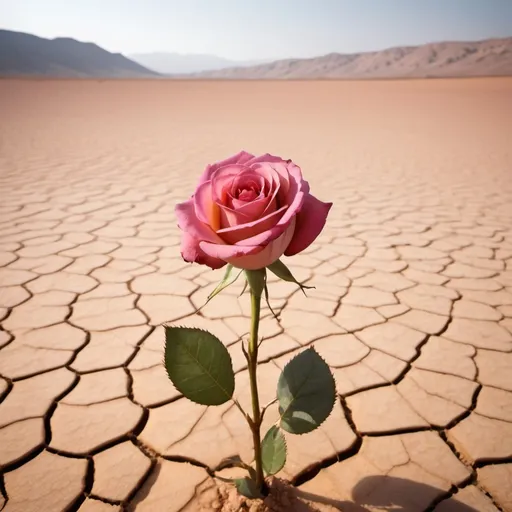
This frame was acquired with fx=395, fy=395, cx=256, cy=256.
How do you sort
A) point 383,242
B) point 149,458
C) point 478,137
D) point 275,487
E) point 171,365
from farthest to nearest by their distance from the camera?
point 478,137
point 383,242
point 149,458
point 275,487
point 171,365

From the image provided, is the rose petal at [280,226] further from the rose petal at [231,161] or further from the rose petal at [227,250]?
the rose petal at [231,161]

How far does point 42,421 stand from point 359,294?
4.41ft

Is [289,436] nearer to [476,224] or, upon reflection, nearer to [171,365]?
[171,365]

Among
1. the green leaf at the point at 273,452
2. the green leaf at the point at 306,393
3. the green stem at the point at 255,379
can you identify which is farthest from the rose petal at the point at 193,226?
the green leaf at the point at 273,452

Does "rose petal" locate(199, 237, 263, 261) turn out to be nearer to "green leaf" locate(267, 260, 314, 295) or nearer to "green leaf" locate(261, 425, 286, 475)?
"green leaf" locate(267, 260, 314, 295)

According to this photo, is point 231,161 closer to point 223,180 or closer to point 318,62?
point 223,180

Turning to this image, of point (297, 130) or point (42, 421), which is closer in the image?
point (42, 421)

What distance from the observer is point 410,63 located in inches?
2621

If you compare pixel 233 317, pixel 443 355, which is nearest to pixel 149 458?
pixel 233 317

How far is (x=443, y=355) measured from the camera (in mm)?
1414

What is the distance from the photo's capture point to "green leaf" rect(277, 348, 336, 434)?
2.23 feet

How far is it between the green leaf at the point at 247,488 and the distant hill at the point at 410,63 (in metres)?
A: 54.2

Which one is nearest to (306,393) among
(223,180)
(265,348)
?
(223,180)

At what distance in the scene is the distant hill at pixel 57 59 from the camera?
6688 cm
